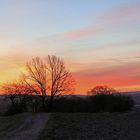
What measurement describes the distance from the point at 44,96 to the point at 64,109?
20.1ft

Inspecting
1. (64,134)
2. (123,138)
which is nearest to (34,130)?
(64,134)

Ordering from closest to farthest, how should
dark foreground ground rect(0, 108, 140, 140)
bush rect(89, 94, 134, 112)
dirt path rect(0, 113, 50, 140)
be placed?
dirt path rect(0, 113, 50, 140) < dark foreground ground rect(0, 108, 140, 140) < bush rect(89, 94, 134, 112)

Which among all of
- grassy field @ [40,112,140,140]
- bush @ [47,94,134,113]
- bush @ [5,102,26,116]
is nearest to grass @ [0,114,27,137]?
grassy field @ [40,112,140,140]

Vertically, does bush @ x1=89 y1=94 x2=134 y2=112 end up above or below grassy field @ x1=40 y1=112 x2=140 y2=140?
above

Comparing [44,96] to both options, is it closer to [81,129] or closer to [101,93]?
[101,93]

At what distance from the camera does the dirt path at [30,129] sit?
29.4m

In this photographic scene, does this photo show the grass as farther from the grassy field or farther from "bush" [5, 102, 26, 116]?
"bush" [5, 102, 26, 116]

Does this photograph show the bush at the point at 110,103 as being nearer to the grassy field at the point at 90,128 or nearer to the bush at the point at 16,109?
the bush at the point at 16,109

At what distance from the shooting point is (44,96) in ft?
212

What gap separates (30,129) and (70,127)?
2.91 m

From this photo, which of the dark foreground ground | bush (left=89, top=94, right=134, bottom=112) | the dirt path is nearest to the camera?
the dirt path

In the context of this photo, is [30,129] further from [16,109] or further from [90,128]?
[16,109]

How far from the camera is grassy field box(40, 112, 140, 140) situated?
30.2m

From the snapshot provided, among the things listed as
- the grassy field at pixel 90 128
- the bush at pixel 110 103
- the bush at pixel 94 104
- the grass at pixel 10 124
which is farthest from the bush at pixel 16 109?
the grassy field at pixel 90 128
